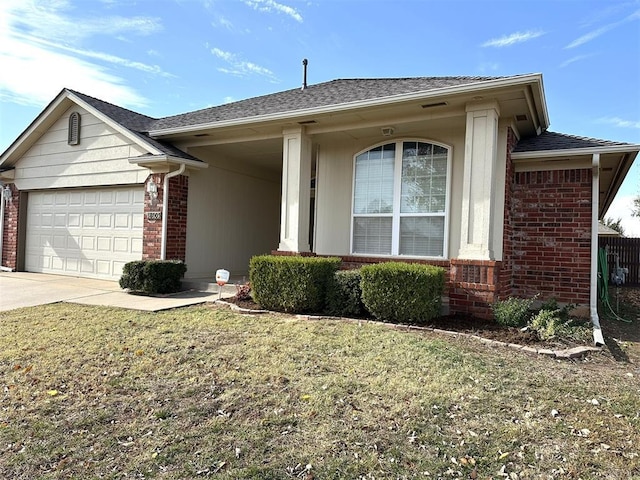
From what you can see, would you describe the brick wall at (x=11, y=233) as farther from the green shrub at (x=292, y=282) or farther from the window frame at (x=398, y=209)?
the window frame at (x=398, y=209)

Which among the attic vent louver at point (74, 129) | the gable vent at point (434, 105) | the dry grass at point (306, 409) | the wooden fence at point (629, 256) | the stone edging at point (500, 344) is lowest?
the dry grass at point (306, 409)

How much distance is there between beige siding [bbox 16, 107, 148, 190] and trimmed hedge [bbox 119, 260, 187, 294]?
2.36 metres

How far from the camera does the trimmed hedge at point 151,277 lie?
8.12 m

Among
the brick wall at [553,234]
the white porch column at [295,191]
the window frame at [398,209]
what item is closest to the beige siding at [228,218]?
the white porch column at [295,191]

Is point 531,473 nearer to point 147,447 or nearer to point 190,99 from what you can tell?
point 147,447

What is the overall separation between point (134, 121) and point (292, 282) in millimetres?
6802

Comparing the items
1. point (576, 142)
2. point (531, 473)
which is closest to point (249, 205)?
point (576, 142)

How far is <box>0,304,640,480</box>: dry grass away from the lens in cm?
259

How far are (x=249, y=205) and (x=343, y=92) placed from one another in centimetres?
445

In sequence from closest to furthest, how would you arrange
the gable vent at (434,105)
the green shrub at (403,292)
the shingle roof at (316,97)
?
the green shrub at (403,292)
the gable vent at (434,105)
the shingle roof at (316,97)

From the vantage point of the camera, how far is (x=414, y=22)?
8.64 metres

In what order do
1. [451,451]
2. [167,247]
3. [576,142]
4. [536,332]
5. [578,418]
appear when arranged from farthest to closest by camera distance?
[167,247] → [576,142] → [536,332] → [578,418] → [451,451]

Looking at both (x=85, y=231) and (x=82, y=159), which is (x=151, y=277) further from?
(x=82, y=159)

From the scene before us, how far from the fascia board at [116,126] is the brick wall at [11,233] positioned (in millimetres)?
3804
